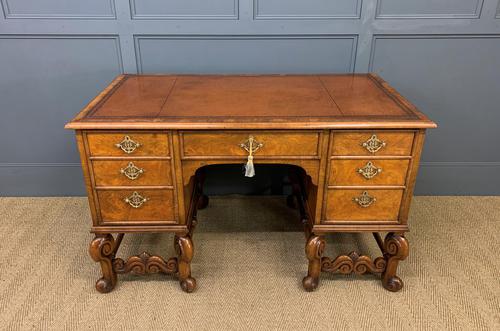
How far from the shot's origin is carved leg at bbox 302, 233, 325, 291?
1614mm

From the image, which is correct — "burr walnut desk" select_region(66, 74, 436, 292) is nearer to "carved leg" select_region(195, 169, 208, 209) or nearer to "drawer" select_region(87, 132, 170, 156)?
"drawer" select_region(87, 132, 170, 156)

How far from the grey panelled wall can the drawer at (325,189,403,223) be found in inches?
32.7

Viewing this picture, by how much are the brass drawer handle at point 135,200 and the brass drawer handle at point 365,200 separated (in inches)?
32.4

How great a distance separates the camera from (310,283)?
5.61ft

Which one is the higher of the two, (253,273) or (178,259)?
(178,259)

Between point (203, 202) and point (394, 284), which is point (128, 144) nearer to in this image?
point (203, 202)

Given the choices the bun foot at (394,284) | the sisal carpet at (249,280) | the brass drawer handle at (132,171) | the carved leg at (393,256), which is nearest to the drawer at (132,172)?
the brass drawer handle at (132,171)

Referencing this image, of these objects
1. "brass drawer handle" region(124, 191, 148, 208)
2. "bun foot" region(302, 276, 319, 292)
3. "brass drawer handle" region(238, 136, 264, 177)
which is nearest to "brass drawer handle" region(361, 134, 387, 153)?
"brass drawer handle" region(238, 136, 264, 177)

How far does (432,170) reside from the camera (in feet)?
7.78

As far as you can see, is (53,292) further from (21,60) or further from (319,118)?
(319,118)

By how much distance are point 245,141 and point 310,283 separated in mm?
725

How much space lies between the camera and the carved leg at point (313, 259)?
161cm

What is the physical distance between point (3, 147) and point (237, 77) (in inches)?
57.5

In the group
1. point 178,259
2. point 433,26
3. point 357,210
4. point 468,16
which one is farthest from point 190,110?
point 468,16
